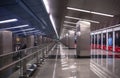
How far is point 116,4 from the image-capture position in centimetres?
1309

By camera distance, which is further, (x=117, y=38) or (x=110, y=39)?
(x=110, y=39)

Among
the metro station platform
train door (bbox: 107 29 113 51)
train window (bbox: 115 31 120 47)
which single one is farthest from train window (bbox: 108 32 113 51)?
the metro station platform

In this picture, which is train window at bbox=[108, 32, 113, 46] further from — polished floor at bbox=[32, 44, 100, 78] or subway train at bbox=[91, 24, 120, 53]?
polished floor at bbox=[32, 44, 100, 78]

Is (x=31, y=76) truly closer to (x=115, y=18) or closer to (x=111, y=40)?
(x=115, y=18)

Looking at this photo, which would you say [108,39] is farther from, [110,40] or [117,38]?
[117,38]

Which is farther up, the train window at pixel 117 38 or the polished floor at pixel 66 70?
the train window at pixel 117 38

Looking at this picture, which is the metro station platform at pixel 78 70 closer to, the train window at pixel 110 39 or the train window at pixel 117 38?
the train window at pixel 117 38

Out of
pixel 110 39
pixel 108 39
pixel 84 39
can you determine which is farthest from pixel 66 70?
pixel 108 39

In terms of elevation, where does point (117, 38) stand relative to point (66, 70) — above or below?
above

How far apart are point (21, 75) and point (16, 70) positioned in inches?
12.0

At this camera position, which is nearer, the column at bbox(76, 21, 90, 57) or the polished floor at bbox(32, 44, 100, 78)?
the polished floor at bbox(32, 44, 100, 78)

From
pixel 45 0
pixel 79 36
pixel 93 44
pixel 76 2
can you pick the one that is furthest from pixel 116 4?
pixel 93 44

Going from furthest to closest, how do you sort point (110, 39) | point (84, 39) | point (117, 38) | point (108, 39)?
point (108, 39)
point (110, 39)
point (117, 38)
point (84, 39)

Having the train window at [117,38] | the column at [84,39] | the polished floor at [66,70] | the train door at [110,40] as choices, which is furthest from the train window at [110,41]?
the polished floor at [66,70]
